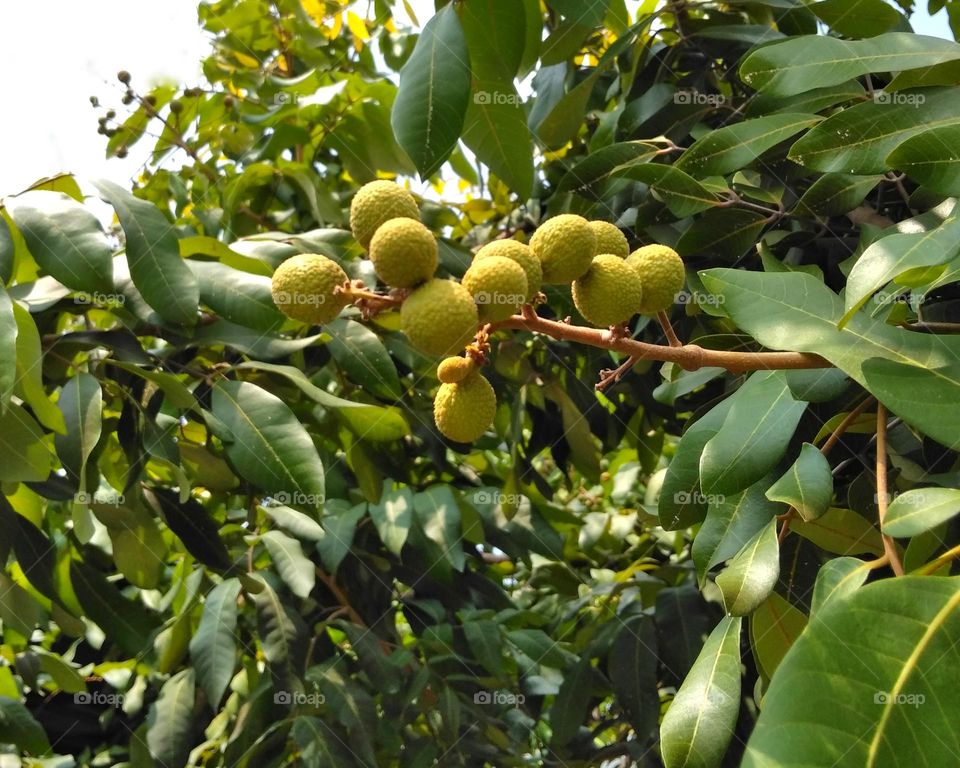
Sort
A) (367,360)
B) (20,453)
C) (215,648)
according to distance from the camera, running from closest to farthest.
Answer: (20,453) < (367,360) < (215,648)

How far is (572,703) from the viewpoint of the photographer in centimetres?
201

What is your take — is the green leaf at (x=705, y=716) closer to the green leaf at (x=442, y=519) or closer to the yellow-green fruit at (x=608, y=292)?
the yellow-green fruit at (x=608, y=292)

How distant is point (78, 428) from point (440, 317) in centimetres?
77

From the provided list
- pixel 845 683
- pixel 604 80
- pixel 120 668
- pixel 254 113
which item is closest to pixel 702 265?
pixel 604 80

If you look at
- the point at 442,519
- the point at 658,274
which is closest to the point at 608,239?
the point at 658,274

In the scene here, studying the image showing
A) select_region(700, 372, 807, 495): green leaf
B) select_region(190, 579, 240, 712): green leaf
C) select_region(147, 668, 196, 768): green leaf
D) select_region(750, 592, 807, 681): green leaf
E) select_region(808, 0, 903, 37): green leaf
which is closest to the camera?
select_region(700, 372, 807, 495): green leaf

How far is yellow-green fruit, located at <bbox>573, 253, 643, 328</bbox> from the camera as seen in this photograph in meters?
0.87

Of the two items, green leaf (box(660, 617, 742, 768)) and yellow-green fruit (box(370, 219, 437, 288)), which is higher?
yellow-green fruit (box(370, 219, 437, 288))

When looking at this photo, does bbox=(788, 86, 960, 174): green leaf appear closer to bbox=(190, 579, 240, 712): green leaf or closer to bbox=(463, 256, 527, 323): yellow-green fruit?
bbox=(463, 256, 527, 323): yellow-green fruit

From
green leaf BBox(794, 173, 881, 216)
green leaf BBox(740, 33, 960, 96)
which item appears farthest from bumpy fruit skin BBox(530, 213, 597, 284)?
green leaf BBox(794, 173, 881, 216)

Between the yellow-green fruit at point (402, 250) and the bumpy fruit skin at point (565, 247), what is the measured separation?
0.12 meters

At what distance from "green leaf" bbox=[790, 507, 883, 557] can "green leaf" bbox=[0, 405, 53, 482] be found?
99 cm

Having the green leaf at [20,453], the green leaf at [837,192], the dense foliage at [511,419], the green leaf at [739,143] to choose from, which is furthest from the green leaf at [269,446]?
the green leaf at [837,192]

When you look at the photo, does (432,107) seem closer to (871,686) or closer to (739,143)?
(739,143)
